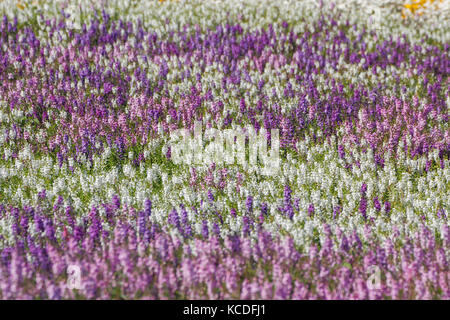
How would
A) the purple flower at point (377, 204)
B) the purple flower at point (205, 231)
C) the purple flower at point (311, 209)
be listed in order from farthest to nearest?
1. the purple flower at point (377, 204)
2. the purple flower at point (311, 209)
3. the purple flower at point (205, 231)

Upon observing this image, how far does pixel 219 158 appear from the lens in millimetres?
6898

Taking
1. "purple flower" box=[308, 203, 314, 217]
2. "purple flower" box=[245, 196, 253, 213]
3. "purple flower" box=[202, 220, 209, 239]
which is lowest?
"purple flower" box=[202, 220, 209, 239]

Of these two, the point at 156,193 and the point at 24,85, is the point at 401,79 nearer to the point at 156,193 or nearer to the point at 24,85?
the point at 156,193

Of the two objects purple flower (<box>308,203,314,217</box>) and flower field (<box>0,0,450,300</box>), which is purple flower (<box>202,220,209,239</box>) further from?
purple flower (<box>308,203,314,217</box>)

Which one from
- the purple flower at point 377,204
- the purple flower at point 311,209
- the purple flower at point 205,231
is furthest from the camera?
the purple flower at point 377,204

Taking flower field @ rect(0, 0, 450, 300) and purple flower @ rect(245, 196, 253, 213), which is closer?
flower field @ rect(0, 0, 450, 300)

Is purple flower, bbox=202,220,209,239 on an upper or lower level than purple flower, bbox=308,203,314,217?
lower

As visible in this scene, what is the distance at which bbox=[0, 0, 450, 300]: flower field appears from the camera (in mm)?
4344

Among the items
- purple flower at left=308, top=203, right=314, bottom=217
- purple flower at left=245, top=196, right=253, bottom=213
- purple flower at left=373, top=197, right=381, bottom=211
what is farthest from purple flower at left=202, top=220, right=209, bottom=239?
purple flower at left=373, top=197, right=381, bottom=211

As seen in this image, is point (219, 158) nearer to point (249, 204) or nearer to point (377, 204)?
point (249, 204)

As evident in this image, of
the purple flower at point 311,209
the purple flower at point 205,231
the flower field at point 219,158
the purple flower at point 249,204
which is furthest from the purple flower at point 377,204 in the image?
the purple flower at point 205,231

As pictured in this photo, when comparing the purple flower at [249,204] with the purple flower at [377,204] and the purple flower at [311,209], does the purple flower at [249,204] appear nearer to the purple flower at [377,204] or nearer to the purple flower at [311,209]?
the purple flower at [311,209]

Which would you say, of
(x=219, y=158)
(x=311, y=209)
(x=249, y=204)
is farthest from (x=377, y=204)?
(x=219, y=158)

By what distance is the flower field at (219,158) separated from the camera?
171 inches
